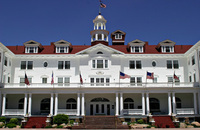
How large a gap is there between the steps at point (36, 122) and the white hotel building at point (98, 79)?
297 cm

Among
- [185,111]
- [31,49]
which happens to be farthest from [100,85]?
[31,49]

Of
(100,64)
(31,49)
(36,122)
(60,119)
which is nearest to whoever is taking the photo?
(60,119)

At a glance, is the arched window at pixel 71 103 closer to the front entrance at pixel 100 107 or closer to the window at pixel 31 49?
the front entrance at pixel 100 107

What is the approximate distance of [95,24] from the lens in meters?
53.8

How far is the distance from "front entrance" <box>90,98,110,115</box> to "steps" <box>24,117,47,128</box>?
899 centimetres

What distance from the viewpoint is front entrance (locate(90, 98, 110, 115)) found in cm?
4388

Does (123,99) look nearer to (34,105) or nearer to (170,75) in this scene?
(170,75)

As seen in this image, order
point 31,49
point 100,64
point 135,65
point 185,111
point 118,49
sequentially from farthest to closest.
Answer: point 118,49 → point 31,49 → point 135,65 → point 100,64 → point 185,111

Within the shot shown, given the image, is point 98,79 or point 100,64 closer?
point 98,79

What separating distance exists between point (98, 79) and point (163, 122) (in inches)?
527

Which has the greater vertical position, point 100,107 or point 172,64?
point 172,64

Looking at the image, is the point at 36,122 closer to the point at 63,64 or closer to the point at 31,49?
the point at 63,64

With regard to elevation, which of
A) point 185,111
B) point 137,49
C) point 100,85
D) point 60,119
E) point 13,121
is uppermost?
point 137,49

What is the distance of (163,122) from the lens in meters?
36.9
